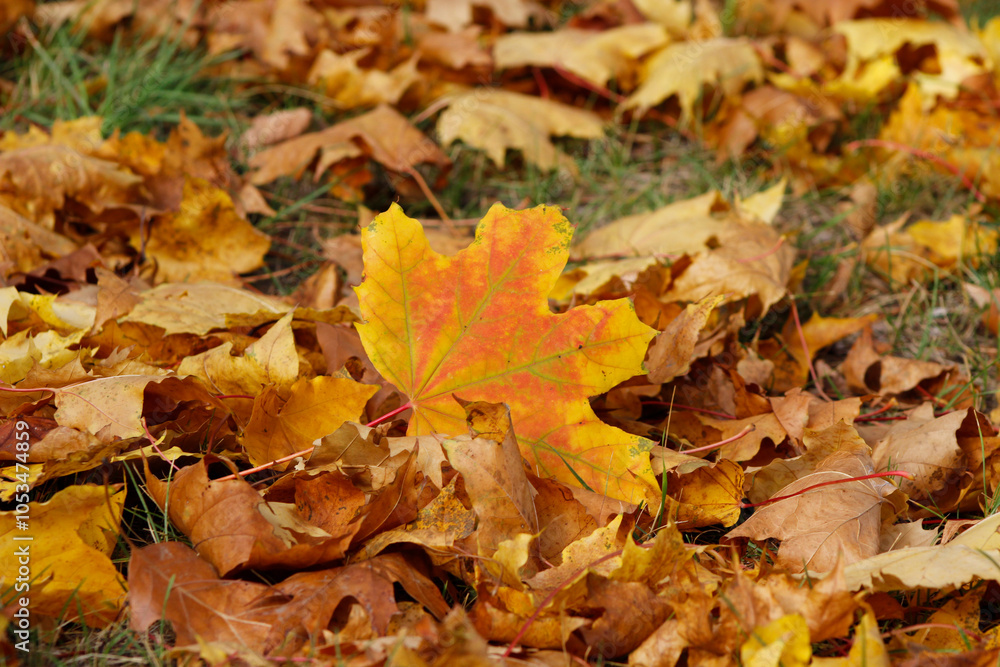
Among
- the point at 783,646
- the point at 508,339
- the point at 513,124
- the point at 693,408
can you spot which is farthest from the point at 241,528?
the point at 513,124

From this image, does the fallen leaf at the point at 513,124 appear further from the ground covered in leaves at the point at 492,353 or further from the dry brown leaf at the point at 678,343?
the dry brown leaf at the point at 678,343

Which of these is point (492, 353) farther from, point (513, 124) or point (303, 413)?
point (513, 124)

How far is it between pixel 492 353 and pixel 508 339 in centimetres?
3

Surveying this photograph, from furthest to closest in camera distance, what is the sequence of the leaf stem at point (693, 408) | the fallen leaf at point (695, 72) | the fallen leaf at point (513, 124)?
1. the fallen leaf at point (695, 72)
2. the fallen leaf at point (513, 124)
3. the leaf stem at point (693, 408)

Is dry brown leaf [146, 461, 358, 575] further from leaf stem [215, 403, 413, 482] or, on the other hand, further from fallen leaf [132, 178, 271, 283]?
fallen leaf [132, 178, 271, 283]

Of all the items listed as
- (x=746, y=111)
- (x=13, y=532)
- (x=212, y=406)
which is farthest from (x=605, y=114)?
(x=13, y=532)

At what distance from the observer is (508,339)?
1156 millimetres

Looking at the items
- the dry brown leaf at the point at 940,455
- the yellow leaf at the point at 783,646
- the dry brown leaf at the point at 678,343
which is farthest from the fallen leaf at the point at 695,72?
the yellow leaf at the point at 783,646

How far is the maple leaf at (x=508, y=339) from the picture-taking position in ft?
3.70

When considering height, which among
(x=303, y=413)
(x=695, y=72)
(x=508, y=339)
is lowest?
(x=303, y=413)

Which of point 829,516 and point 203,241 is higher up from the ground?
point 203,241

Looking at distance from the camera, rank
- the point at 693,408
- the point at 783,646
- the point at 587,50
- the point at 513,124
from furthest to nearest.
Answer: the point at 587,50 → the point at 513,124 → the point at 693,408 → the point at 783,646

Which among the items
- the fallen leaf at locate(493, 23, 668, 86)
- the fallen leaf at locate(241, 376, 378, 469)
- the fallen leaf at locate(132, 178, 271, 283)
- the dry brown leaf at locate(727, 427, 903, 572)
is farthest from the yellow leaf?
the fallen leaf at locate(493, 23, 668, 86)

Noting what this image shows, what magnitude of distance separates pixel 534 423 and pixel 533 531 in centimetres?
17
